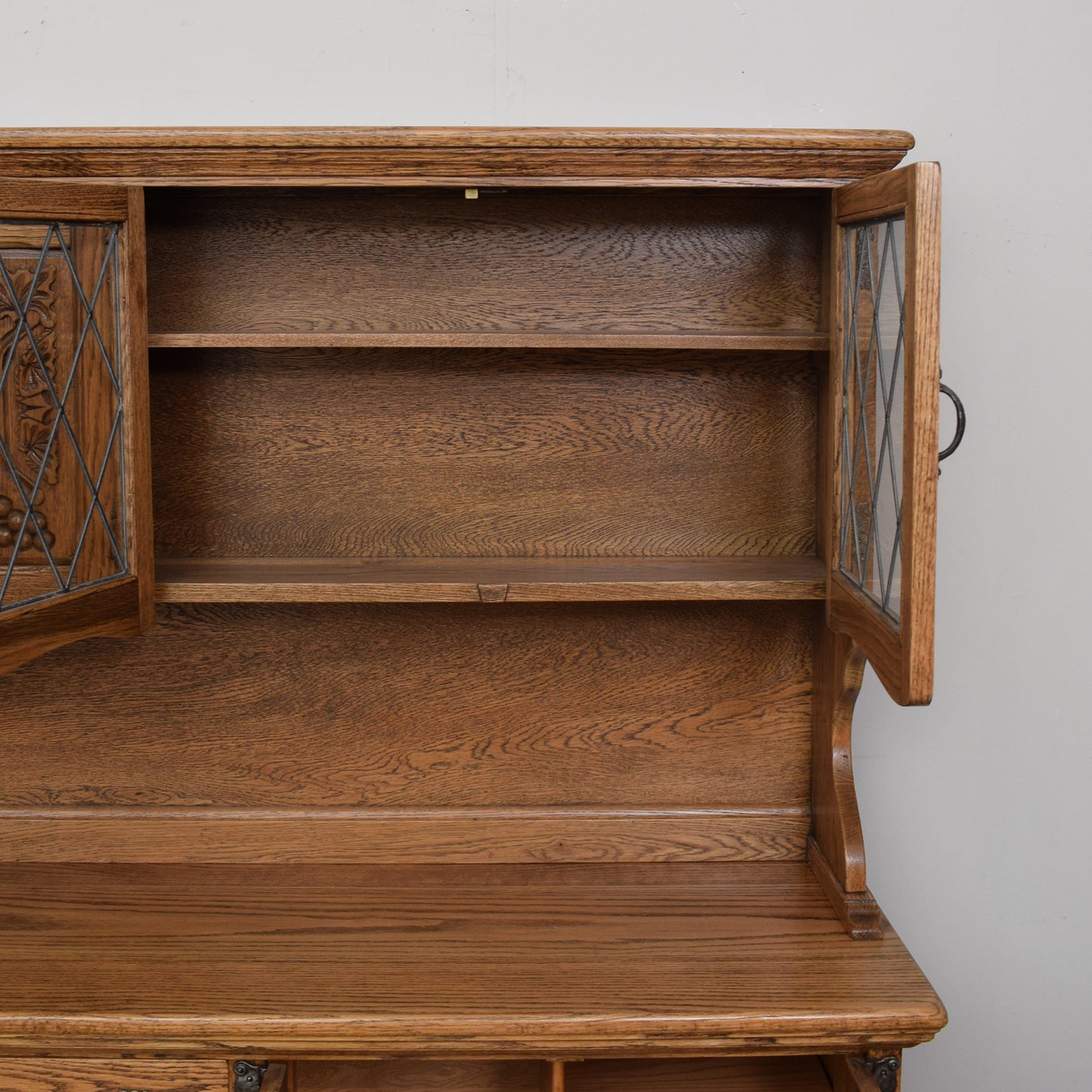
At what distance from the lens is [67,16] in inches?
73.4

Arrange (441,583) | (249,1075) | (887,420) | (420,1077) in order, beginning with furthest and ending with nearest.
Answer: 1. (420,1077)
2. (441,583)
3. (249,1075)
4. (887,420)

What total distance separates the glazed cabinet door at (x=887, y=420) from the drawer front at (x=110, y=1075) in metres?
1.06

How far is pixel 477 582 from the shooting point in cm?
163

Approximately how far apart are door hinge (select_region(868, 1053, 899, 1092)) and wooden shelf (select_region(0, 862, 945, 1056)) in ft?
0.18

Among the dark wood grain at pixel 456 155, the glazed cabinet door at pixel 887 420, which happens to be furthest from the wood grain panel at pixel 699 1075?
the dark wood grain at pixel 456 155

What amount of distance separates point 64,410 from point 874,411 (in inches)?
43.8

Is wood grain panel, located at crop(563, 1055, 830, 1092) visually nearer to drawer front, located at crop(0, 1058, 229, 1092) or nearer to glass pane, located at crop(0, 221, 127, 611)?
drawer front, located at crop(0, 1058, 229, 1092)

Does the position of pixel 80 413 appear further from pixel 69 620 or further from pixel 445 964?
pixel 445 964

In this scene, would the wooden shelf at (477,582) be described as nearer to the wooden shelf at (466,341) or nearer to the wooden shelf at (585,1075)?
the wooden shelf at (466,341)

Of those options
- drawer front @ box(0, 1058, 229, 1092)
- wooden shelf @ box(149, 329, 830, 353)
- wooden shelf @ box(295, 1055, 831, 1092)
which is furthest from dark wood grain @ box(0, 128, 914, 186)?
wooden shelf @ box(295, 1055, 831, 1092)

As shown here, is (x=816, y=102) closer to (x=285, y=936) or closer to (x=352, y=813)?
(x=352, y=813)

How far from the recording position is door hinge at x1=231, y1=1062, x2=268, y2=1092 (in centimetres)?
149

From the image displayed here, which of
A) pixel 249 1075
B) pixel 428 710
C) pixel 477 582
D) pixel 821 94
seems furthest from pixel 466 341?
pixel 249 1075

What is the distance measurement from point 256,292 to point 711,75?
34.3 inches
